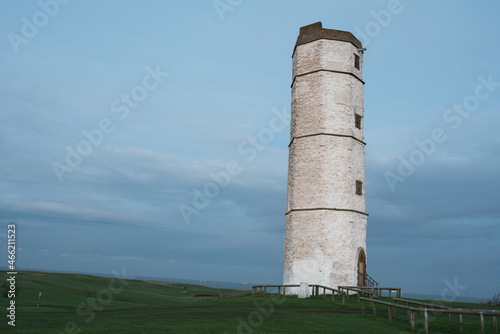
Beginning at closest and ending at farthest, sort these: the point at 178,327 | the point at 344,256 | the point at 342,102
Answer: the point at 178,327 < the point at 344,256 < the point at 342,102

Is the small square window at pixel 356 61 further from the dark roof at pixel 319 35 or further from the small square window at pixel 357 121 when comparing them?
the small square window at pixel 357 121

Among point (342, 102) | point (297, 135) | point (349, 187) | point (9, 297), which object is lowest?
point (9, 297)

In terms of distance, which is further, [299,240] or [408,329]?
[299,240]

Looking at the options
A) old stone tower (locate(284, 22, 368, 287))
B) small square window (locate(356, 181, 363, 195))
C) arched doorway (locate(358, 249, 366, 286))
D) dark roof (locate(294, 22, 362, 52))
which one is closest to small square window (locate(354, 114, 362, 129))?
old stone tower (locate(284, 22, 368, 287))

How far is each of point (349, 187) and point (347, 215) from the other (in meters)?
1.75

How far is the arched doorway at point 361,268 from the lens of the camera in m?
26.3

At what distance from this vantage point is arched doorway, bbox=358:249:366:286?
26.3 m

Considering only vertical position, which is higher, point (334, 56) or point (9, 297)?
point (334, 56)

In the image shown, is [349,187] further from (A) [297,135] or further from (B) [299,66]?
(B) [299,66]

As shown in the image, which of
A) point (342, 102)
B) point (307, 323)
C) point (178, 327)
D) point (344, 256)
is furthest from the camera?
point (342, 102)

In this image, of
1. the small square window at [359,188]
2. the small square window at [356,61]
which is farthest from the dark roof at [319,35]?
the small square window at [359,188]

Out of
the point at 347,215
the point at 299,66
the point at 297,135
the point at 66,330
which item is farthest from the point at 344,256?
the point at 66,330

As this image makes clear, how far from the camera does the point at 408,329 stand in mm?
12664

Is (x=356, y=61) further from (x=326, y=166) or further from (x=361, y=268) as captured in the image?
(x=361, y=268)
